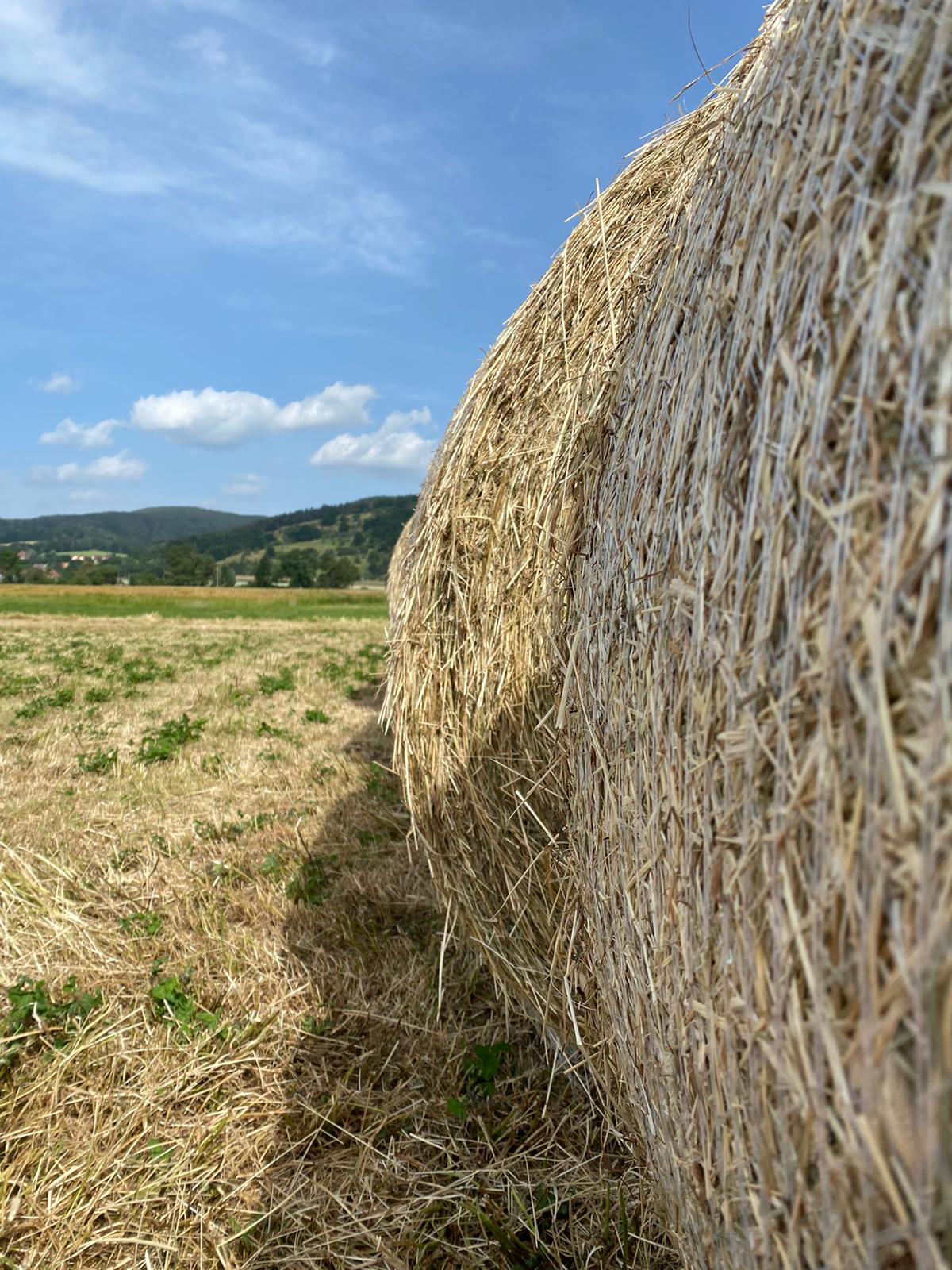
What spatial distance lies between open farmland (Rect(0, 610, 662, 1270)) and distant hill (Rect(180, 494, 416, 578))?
116 metres

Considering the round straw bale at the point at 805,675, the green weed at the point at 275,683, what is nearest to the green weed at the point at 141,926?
the round straw bale at the point at 805,675

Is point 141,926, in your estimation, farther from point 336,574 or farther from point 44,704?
point 336,574

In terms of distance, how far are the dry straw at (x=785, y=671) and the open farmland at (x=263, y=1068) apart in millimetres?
702

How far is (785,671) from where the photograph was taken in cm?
146

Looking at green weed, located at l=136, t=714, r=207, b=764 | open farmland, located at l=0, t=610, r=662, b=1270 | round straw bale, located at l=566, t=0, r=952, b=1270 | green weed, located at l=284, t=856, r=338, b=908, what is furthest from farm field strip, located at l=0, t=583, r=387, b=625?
round straw bale, located at l=566, t=0, r=952, b=1270

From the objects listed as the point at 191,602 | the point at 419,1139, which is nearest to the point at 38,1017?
the point at 419,1139

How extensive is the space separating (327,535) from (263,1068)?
154 meters

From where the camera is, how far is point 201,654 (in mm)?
18406

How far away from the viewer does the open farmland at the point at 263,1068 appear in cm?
291

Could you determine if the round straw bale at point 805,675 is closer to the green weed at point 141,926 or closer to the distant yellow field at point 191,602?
the green weed at point 141,926

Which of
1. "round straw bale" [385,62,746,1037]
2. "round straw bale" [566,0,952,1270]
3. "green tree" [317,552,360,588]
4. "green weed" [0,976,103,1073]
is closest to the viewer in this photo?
"round straw bale" [566,0,952,1270]

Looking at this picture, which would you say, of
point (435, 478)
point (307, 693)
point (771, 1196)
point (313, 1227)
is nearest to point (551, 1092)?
point (313, 1227)

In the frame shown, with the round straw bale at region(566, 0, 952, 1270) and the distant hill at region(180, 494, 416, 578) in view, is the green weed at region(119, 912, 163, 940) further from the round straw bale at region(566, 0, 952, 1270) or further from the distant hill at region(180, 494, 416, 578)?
the distant hill at region(180, 494, 416, 578)

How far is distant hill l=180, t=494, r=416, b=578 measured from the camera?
135 metres
